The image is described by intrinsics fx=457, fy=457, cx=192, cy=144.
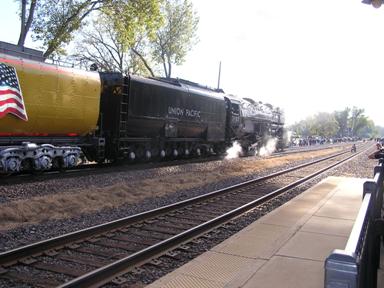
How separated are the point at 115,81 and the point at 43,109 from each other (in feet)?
14.1

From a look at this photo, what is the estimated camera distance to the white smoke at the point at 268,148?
115ft

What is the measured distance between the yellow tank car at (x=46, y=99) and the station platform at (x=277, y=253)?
7692 millimetres

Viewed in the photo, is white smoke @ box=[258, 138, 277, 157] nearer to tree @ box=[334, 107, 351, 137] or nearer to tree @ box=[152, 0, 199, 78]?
tree @ box=[152, 0, 199, 78]

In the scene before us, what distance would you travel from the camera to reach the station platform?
5344mm

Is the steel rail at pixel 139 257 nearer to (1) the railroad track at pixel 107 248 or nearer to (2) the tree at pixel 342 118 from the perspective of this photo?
(1) the railroad track at pixel 107 248

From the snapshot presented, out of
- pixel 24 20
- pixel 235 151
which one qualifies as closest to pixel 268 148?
pixel 235 151

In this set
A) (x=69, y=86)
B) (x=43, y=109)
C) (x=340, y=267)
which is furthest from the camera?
(x=69, y=86)

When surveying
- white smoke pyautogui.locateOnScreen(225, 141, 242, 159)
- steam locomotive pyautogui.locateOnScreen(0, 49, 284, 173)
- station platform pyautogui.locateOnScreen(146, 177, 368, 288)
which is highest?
steam locomotive pyautogui.locateOnScreen(0, 49, 284, 173)

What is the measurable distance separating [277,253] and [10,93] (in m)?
8.99

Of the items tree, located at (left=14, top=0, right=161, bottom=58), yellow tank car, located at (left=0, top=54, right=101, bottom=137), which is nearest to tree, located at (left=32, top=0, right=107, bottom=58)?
tree, located at (left=14, top=0, right=161, bottom=58)

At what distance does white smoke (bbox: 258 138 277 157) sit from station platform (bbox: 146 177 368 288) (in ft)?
81.2

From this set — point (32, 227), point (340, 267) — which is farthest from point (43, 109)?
point (340, 267)

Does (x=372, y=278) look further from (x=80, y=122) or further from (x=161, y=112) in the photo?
(x=161, y=112)

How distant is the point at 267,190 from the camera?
46.8 ft
